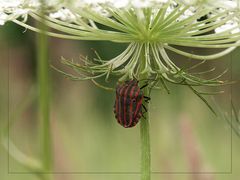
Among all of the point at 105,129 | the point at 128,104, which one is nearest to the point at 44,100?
the point at 128,104

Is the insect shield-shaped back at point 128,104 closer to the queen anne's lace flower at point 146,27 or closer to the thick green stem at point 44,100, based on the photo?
the queen anne's lace flower at point 146,27

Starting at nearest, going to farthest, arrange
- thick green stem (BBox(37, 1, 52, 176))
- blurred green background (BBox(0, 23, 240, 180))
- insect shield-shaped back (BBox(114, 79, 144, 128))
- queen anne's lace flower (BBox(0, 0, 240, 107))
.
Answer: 1. thick green stem (BBox(37, 1, 52, 176))
2. queen anne's lace flower (BBox(0, 0, 240, 107))
3. insect shield-shaped back (BBox(114, 79, 144, 128))
4. blurred green background (BBox(0, 23, 240, 180))

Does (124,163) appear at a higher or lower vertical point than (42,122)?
lower

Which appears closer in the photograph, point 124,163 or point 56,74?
point 124,163

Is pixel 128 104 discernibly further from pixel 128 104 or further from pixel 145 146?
pixel 145 146

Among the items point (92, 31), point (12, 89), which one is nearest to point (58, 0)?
point (92, 31)

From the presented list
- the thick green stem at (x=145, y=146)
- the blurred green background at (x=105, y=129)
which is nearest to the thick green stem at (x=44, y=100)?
the thick green stem at (x=145, y=146)

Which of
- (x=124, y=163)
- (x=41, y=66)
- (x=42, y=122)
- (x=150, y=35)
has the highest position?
(x=150, y=35)

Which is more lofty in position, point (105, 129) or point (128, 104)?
point (128, 104)

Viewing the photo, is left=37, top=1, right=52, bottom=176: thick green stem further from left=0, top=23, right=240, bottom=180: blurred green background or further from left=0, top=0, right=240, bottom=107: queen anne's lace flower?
left=0, top=23, right=240, bottom=180: blurred green background

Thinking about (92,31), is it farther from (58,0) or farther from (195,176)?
(195,176)

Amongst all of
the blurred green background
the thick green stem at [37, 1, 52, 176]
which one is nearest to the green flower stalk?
the thick green stem at [37, 1, 52, 176]
